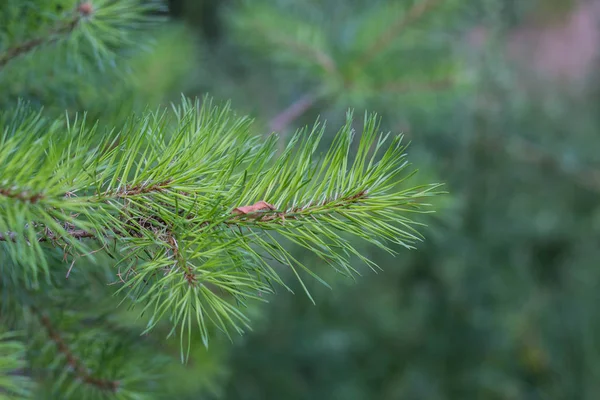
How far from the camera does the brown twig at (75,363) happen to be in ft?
1.71

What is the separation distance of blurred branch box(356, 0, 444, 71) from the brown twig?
26.4 inches

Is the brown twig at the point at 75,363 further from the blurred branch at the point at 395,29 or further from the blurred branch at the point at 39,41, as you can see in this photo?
the blurred branch at the point at 395,29

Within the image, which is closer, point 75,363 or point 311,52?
point 75,363

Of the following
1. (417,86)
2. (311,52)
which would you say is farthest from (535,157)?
(311,52)

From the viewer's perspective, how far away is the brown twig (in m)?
0.52

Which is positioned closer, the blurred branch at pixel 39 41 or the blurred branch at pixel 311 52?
the blurred branch at pixel 39 41

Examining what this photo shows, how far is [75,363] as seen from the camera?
1.74 ft

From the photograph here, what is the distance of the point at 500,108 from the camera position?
2100mm

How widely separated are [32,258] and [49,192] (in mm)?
35

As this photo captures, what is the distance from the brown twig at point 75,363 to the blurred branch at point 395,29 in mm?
671

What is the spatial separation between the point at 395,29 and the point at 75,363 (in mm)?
776

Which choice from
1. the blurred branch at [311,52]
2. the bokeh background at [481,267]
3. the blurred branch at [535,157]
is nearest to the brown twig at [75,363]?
the blurred branch at [311,52]

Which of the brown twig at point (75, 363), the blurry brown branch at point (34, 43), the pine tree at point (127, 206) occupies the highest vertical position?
the blurry brown branch at point (34, 43)

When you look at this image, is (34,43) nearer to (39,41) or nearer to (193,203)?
(39,41)
